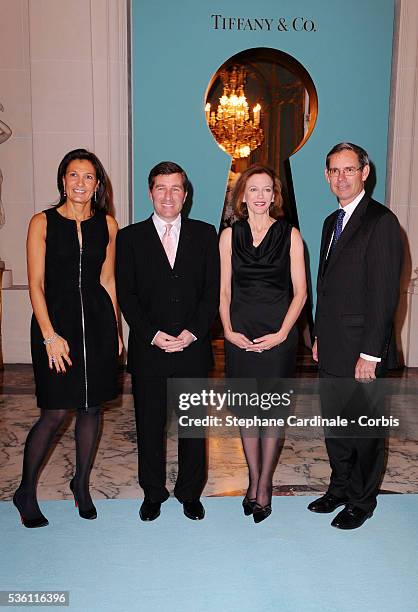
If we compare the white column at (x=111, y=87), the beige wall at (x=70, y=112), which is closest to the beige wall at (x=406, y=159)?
the beige wall at (x=70, y=112)

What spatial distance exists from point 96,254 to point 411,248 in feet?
15.1

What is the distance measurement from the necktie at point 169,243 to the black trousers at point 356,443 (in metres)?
1.02

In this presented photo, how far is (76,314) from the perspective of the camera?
3307mm

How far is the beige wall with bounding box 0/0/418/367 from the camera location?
658 cm

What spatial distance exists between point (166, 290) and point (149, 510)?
121 centimetres

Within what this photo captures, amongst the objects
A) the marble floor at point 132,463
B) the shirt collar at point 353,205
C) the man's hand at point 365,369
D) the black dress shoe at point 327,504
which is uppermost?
the shirt collar at point 353,205

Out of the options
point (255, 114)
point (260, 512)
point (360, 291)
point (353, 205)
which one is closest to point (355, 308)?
point (360, 291)

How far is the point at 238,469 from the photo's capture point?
14.3 feet

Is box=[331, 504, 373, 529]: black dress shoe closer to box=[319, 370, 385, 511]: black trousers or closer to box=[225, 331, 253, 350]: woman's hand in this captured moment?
box=[319, 370, 385, 511]: black trousers

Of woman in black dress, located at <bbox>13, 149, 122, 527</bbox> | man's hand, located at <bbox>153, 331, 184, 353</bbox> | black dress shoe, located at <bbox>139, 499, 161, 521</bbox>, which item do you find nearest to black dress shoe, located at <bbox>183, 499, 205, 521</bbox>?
black dress shoe, located at <bbox>139, 499, 161, 521</bbox>

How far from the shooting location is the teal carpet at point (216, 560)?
283cm

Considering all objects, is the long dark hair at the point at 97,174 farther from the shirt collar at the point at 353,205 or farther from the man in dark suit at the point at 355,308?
the shirt collar at the point at 353,205

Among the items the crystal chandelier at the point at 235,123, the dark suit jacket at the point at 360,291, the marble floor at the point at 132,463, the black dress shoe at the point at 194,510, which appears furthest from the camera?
the crystal chandelier at the point at 235,123

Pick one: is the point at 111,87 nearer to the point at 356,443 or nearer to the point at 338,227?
the point at 338,227
